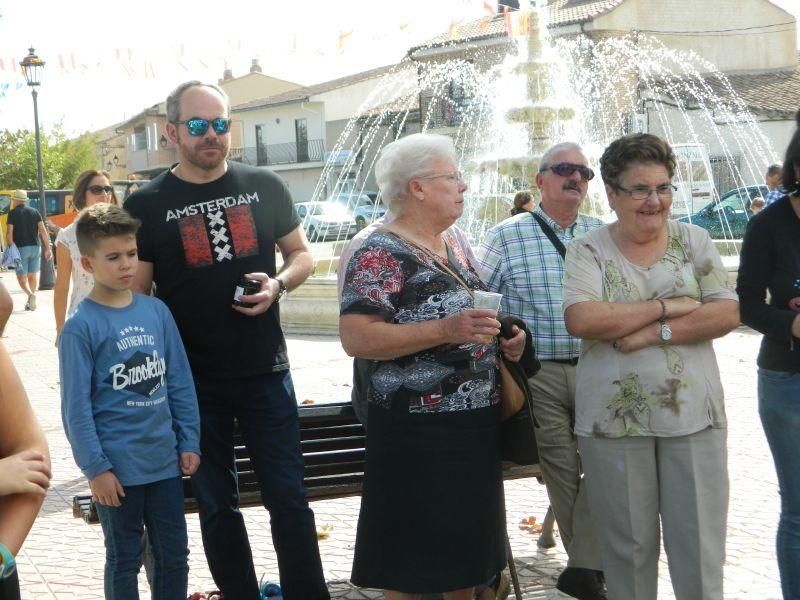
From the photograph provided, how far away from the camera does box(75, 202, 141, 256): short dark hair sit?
12.6ft

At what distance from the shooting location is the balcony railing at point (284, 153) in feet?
223

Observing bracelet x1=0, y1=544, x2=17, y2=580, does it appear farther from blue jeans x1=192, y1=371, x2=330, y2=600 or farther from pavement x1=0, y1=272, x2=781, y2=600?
pavement x1=0, y1=272, x2=781, y2=600

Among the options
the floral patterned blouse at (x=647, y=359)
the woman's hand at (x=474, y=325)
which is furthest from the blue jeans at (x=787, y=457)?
the woman's hand at (x=474, y=325)

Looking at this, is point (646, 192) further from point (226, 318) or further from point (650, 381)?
point (226, 318)

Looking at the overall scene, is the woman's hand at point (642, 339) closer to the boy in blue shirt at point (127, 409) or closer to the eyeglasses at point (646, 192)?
the eyeglasses at point (646, 192)

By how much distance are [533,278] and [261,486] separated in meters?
1.45

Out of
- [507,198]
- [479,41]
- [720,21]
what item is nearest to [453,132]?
[479,41]

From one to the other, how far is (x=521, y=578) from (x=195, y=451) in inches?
68.9

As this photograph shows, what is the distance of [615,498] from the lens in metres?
3.81

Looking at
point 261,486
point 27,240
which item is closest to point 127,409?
point 261,486

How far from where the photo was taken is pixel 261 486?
429 centimetres

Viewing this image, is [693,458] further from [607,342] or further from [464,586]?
[464,586]

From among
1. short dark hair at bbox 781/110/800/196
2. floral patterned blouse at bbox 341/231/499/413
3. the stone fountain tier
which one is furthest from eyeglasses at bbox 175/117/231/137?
the stone fountain tier

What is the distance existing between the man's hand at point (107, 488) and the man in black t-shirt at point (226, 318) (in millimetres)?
549
